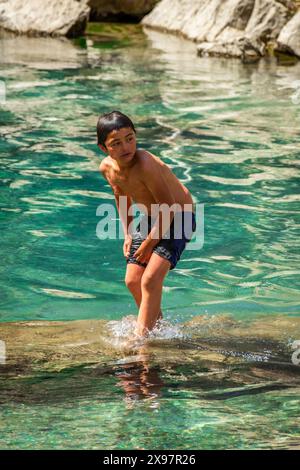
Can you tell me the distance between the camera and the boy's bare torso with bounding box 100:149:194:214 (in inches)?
225

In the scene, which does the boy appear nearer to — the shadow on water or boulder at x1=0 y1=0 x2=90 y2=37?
the shadow on water

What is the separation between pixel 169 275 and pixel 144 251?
7.90ft

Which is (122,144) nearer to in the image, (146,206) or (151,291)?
(146,206)

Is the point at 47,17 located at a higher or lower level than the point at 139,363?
higher

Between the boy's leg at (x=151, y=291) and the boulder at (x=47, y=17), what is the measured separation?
1619 cm

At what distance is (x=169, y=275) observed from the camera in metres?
8.34

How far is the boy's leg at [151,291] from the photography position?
589 centimetres

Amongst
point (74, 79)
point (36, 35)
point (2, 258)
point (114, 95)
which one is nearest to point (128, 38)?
point (36, 35)

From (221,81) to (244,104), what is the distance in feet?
6.44

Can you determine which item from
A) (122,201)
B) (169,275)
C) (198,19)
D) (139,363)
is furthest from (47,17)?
(139,363)

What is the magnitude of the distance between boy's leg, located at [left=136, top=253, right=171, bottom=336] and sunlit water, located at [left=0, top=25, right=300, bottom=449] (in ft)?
0.35

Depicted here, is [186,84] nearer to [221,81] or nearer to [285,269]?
[221,81]

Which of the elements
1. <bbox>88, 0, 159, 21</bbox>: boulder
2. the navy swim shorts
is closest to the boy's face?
the navy swim shorts

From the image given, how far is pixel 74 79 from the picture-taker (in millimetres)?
16359
